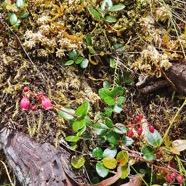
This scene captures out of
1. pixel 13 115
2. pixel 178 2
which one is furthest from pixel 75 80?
pixel 178 2

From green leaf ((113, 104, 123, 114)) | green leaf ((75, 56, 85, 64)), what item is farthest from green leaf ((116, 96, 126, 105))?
green leaf ((75, 56, 85, 64))

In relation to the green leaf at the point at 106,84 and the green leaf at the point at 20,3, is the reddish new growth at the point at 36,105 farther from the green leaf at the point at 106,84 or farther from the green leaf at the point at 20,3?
the green leaf at the point at 20,3

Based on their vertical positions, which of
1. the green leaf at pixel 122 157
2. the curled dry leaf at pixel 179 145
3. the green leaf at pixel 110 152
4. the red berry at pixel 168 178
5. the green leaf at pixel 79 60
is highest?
the green leaf at pixel 79 60

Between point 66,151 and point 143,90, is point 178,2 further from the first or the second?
point 66,151

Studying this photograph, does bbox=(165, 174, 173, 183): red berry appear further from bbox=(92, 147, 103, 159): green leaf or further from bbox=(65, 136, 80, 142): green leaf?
bbox=(65, 136, 80, 142): green leaf


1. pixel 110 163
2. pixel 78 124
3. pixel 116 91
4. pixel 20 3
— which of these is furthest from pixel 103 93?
pixel 20 3

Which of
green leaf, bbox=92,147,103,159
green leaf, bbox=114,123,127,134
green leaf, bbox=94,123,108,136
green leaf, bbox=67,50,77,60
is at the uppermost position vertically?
green leaf, bbox=67,50,77,60

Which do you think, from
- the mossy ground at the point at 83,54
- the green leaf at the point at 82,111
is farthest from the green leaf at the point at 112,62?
the green leaf at the point at 82,111
